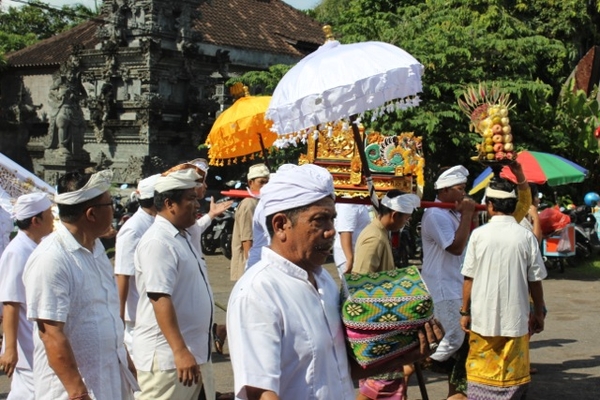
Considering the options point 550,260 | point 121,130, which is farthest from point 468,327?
point 121,130

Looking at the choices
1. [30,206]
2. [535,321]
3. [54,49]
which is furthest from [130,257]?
[54,49]

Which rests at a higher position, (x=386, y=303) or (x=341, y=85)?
(x=341, y=85)

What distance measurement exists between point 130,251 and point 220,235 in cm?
1139

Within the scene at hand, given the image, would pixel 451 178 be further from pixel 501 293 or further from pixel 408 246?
pixel 408 246

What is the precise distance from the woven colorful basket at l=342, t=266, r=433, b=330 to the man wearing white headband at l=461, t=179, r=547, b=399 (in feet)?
9.39

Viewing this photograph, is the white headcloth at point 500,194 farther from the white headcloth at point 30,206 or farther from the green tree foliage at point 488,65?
the green tree foliage at point 488,65

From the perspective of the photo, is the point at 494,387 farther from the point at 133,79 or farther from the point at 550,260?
the point at 133,79

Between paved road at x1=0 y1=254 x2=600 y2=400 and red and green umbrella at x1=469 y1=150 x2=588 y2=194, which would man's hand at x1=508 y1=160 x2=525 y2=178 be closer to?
paved road at x1=0 y1=254 x2=600 y2=400

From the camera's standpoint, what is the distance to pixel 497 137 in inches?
236

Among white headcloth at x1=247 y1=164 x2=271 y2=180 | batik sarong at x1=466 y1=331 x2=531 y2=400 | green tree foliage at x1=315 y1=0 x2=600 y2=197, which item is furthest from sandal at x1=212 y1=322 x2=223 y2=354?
green tree foliage at x1=315 y1=0 x2=600 y2=197

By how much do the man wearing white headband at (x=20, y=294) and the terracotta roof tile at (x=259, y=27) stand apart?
87.5ft

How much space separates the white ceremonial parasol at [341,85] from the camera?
4965mm

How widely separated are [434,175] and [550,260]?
2.76 m

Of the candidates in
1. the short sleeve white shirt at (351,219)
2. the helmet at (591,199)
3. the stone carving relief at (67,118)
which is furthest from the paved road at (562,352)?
the stone carving relief at (67,118)
